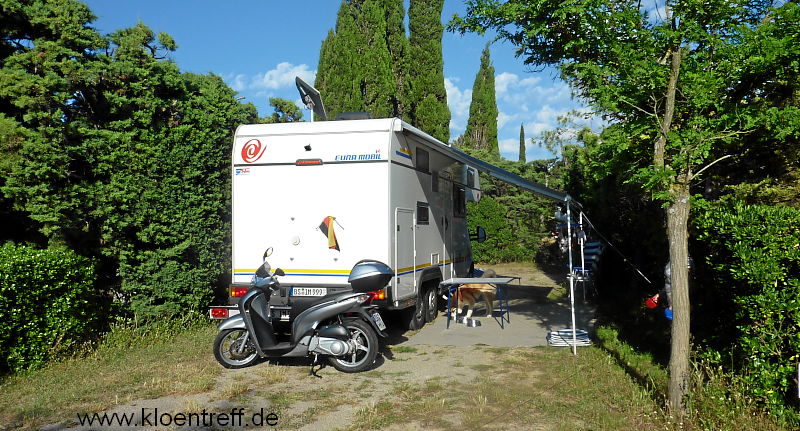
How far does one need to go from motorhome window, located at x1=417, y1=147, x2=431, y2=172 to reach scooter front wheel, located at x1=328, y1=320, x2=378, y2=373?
2.94m

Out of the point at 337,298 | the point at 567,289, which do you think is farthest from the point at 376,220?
the point at 567,289

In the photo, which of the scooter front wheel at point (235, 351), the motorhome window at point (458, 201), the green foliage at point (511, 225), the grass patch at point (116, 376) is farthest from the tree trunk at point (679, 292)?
the green foliage at point (511, 225)

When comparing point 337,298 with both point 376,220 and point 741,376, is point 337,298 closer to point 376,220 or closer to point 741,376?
point 376,220

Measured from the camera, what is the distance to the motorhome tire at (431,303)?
9438 mm

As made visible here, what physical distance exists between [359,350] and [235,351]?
148 cm

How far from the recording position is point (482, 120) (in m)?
32.6

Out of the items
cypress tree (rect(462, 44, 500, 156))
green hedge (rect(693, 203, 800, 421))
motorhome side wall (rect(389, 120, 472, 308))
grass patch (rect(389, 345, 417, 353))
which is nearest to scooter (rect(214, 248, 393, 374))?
motorhome side wall (rect(389, 120, 472, 308))

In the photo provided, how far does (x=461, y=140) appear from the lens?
33125mm

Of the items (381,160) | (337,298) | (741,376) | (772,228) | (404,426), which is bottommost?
(404,426)

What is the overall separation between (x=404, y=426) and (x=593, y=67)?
3424mm

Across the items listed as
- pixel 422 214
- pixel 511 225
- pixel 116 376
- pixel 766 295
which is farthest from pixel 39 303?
pixel 511 225

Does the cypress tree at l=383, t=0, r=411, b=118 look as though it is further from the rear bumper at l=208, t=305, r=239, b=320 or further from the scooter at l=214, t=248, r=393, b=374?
the scooter at l=214, t=248, r=393, b=374

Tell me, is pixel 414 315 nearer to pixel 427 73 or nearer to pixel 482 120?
pixel 427 73

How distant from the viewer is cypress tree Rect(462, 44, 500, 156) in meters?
32.4
